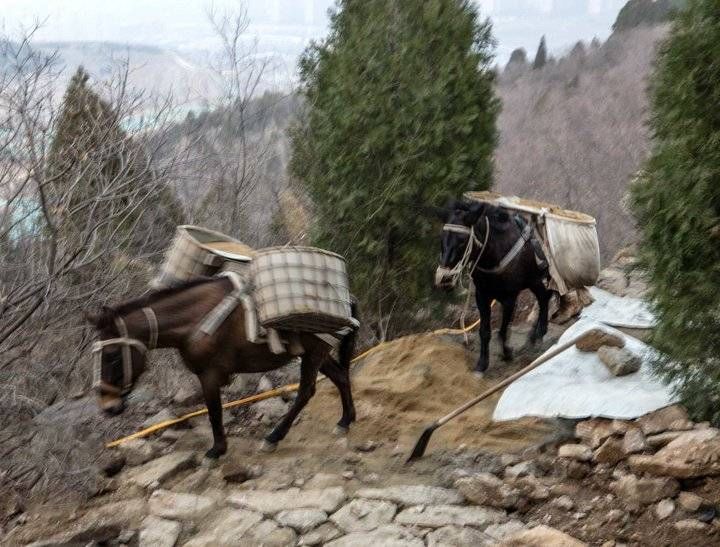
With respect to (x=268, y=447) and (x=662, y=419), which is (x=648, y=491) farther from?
(x=268, y=447)

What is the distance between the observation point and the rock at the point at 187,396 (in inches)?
300

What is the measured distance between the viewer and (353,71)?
29.2 ft

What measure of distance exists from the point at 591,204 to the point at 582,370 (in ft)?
44.7

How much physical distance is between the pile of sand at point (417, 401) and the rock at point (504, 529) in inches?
45.0

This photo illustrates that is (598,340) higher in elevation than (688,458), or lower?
higher

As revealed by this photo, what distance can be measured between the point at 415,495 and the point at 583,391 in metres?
1.75

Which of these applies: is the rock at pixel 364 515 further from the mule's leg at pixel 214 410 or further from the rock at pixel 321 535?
the mule's leg at pixel 214 410

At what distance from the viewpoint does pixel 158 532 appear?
209 inches

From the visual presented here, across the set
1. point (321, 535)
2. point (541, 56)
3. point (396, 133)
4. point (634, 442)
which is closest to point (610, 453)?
point (634, 442)

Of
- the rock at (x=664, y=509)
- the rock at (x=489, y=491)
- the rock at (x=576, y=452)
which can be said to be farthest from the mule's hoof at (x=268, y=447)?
the rock at (x=664, y=509)

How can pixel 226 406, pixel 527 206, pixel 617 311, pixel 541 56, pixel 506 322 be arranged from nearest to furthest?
pixel 226 406 < pixel 506 322 < pixel 527 206 < pixel 617 311 < pixel 541 56

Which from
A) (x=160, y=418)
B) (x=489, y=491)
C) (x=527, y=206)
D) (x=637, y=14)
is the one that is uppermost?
(x=637, y=14)

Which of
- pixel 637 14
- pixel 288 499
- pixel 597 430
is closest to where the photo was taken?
pixel 288 499

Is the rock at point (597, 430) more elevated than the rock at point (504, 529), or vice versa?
the rock at point (597, 430)
